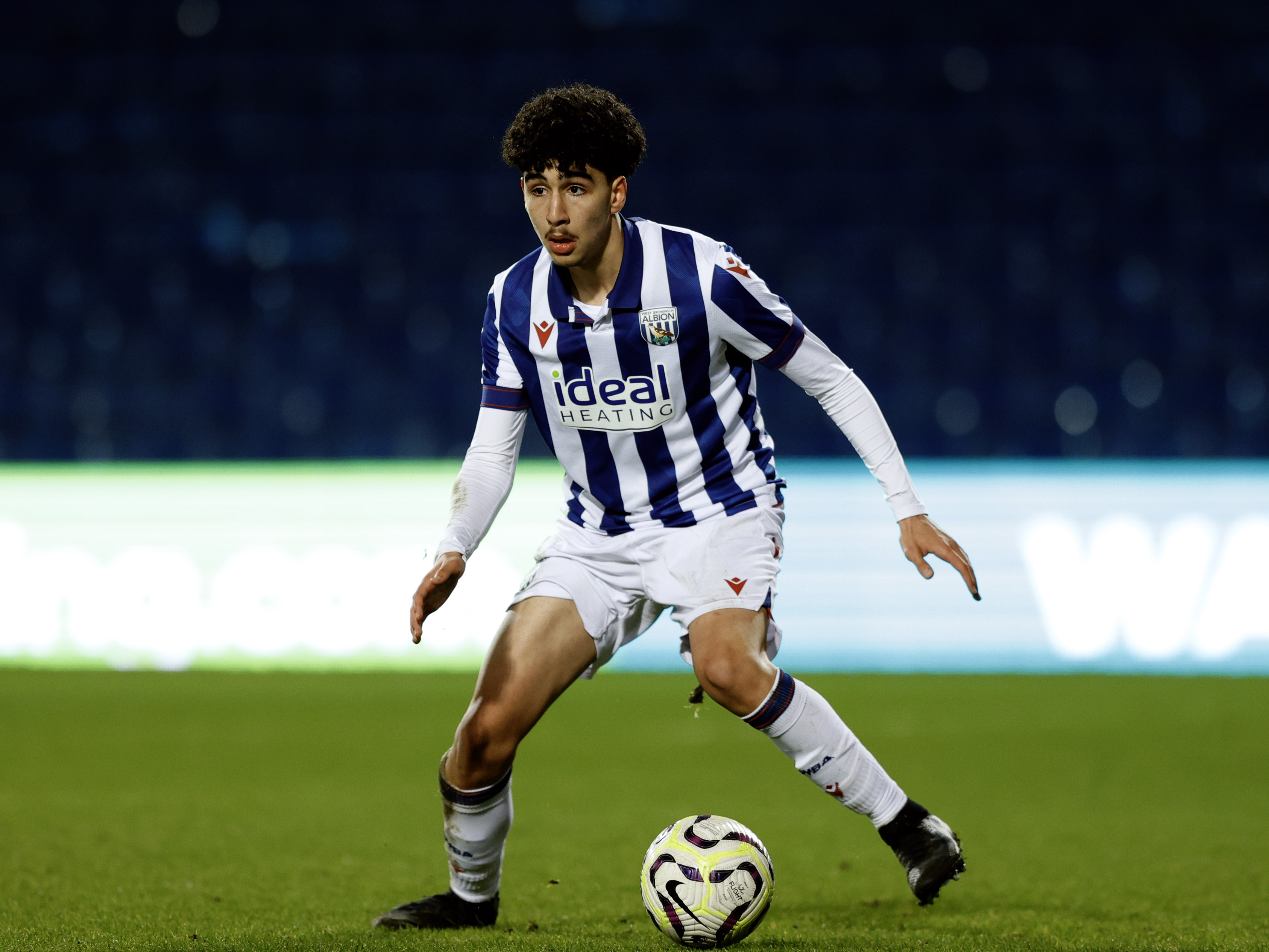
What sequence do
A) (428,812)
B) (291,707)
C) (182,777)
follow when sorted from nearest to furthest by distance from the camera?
(428,812) → (182,777) → (291,707)

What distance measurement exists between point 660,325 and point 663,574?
53 cm

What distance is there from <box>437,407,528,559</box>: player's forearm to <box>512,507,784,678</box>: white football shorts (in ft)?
0.58

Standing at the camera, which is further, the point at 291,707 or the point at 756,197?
the point at 756,197

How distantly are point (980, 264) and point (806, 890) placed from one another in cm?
715

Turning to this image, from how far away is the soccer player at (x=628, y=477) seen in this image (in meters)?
2.93

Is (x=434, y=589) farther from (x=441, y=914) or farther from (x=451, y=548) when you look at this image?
(x=441, y=914)

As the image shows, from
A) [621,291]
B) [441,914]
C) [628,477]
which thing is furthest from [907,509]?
[441,914]

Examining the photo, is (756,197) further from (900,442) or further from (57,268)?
(57,268)

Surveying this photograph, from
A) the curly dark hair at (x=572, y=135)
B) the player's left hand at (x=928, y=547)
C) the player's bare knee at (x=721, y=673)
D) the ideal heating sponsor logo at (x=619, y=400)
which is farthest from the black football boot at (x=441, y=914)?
the curly dark hair at (x=572, y=135)

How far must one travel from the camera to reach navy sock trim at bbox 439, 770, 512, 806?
3.01 m

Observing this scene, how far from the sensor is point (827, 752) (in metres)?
2.96

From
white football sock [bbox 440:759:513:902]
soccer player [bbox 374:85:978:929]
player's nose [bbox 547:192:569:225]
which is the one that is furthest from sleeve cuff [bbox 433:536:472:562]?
player's nose [bbox 547:192:569:225]

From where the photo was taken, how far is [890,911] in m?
3.25

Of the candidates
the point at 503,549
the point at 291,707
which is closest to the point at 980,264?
the point at 503,549
